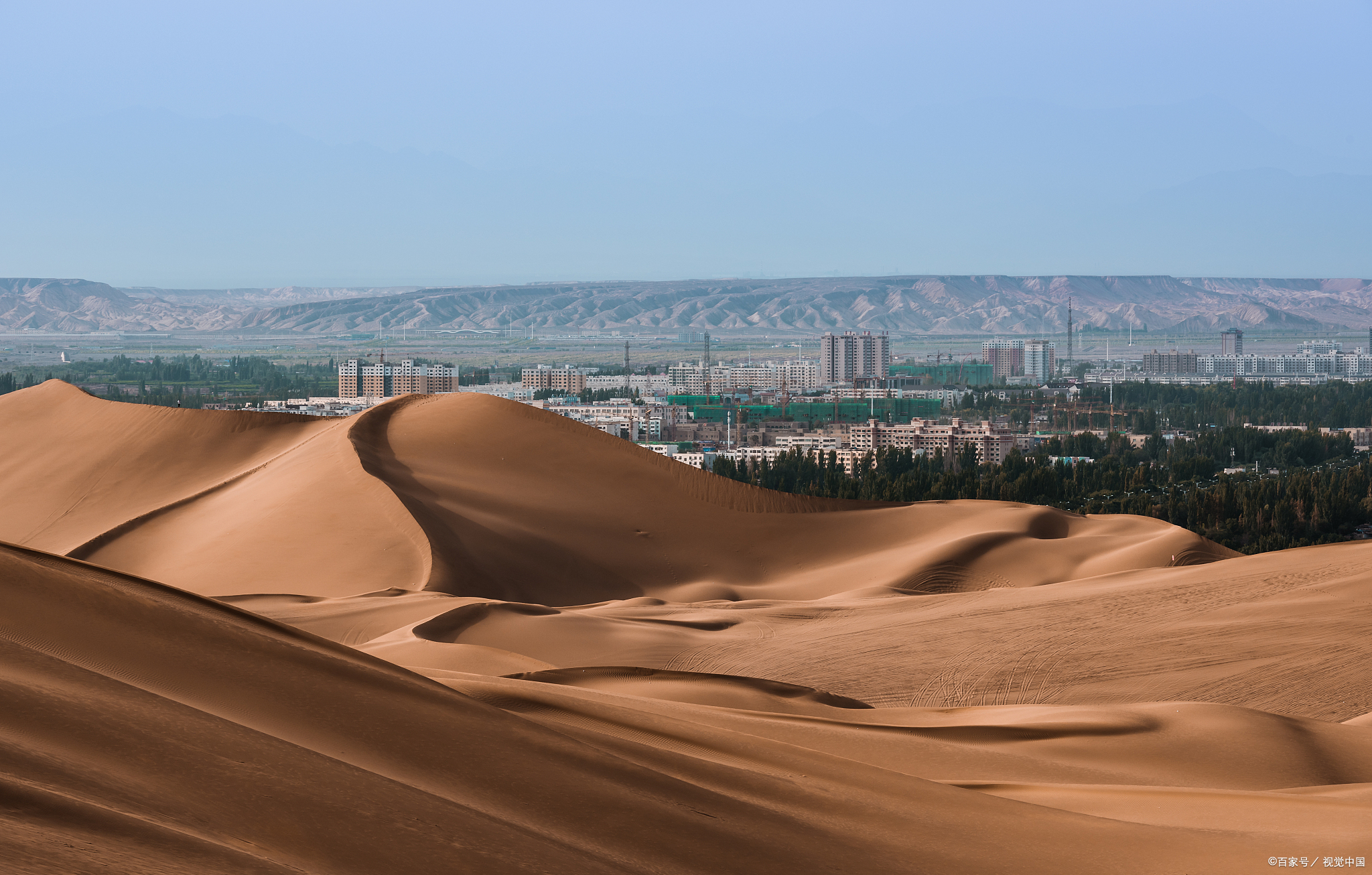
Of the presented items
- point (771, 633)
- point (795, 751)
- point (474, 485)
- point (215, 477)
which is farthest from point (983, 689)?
point (215, 477)

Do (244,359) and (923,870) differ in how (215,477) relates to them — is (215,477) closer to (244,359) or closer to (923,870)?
(923,870)

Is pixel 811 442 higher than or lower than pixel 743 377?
lower

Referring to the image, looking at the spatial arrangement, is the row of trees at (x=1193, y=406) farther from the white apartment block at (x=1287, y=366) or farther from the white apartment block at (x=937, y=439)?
the white apartment block at (x=1287, y=366)

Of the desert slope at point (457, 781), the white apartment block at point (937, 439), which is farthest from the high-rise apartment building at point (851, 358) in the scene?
the desert slope at point (457, 781)

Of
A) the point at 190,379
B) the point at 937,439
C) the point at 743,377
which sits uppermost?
the point at 743,377

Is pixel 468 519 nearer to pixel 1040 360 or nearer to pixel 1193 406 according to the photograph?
pixel 1193 406

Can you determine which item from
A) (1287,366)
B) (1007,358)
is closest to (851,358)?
(1007,358)

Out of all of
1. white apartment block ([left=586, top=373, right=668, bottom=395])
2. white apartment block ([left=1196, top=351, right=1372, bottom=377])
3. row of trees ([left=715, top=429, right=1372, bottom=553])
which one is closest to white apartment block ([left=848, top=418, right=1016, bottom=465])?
row of trees ([left=715, top=429, right=1372, bottom=553])
